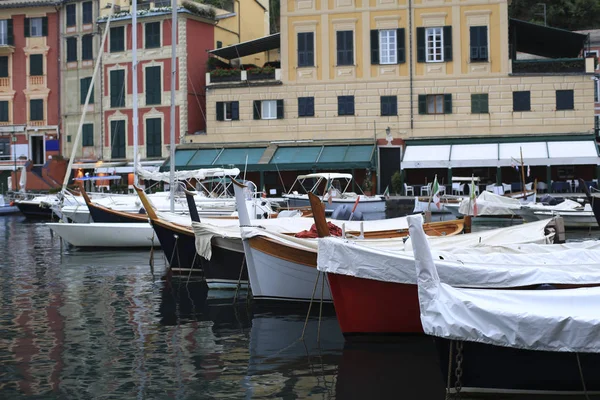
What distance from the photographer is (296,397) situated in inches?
396

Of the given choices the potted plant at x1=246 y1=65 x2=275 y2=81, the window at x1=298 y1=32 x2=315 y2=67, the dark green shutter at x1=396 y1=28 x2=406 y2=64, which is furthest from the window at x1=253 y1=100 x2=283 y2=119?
A: the dark green shutter at x1=396 y1=28 x2=406 y2=64

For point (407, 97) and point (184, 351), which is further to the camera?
point (407, 97)

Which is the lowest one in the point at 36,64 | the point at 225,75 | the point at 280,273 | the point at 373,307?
the point at 373,307

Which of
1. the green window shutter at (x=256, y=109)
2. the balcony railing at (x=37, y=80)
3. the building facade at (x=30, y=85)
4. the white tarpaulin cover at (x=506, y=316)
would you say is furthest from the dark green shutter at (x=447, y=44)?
the white tarpaulin cover at (x=506, y=316)

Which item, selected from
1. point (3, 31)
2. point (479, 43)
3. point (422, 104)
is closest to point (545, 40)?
point (479, 43)

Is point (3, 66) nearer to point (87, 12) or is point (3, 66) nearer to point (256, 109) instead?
point (87, 12)

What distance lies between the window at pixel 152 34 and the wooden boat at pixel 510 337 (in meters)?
42.3

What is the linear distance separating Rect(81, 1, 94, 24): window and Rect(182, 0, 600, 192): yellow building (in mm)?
10865

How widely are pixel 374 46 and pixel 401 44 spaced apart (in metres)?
1.43

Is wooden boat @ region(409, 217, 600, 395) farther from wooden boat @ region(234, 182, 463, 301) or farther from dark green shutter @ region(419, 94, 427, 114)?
dark green shutter @ region(419, 94, 427, 114)

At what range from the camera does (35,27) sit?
54.1 meters

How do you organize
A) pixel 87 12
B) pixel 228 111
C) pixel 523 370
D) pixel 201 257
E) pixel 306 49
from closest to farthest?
pixel 523 370
pixel 201 257
pixel 306 49
pixel 228 111
pixel 87 12

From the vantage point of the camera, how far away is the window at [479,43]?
43.6 meters

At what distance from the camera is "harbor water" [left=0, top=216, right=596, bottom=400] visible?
10.4m
